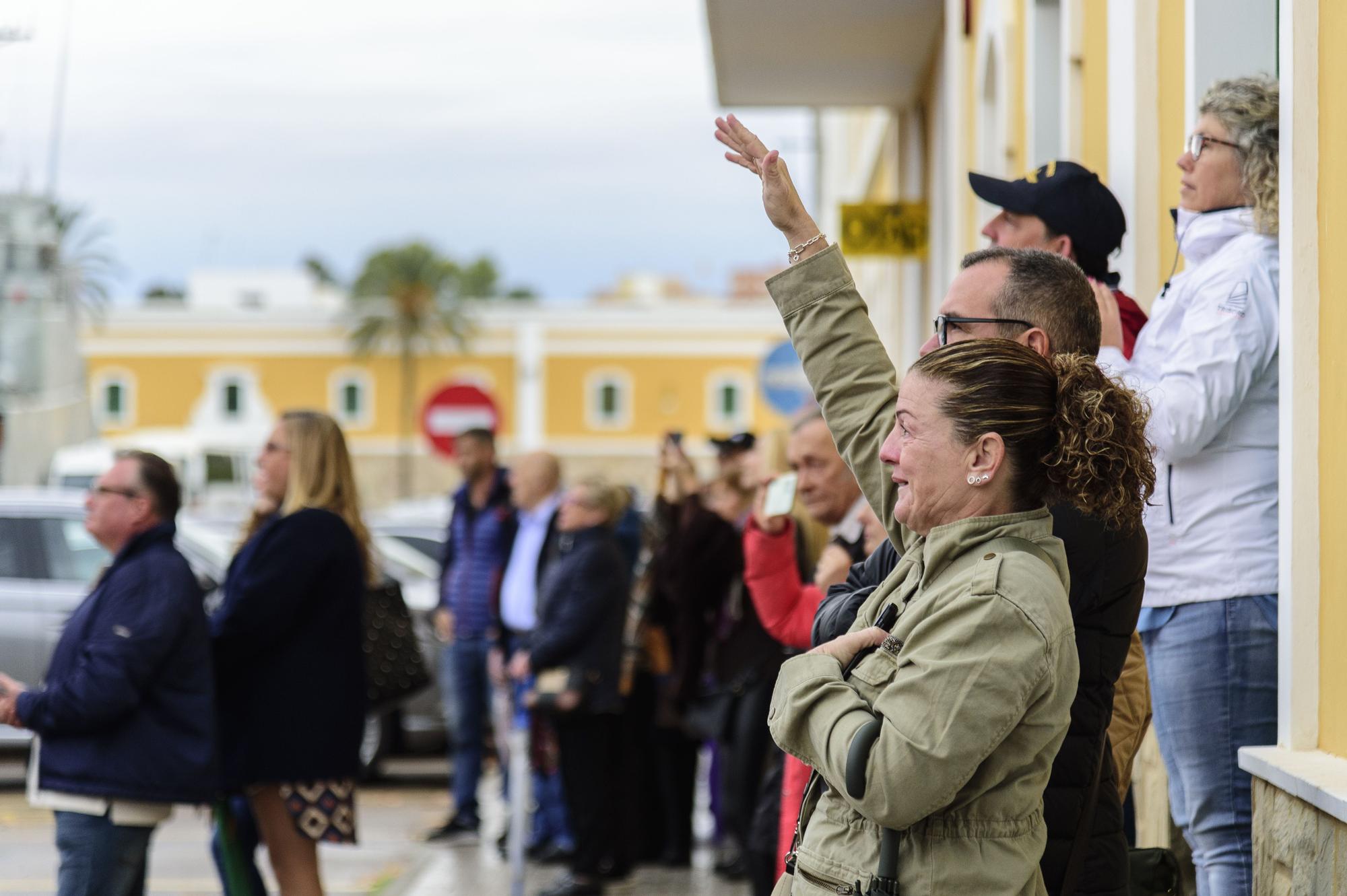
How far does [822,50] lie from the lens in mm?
11453

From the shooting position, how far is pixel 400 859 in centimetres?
916

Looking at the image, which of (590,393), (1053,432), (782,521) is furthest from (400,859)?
(590,393)

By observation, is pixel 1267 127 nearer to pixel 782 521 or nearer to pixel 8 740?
pixel 782 521

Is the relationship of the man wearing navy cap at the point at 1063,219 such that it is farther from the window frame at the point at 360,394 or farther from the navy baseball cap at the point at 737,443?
the window frame at the point at 360,394

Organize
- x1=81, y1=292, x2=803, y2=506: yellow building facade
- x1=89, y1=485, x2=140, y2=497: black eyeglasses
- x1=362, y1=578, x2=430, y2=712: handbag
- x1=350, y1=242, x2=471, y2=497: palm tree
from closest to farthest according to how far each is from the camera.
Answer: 1. x1=89, y1=485, x2=140, y2=497: black eyeglasses
2. x1=362, y1=578, x2=430, y2=712: handbag
3. x1=81, y1=292, x2=803, y2=506: yellow building facade
4. x1=350, y1=242, x2=471, y2=497: palm tree

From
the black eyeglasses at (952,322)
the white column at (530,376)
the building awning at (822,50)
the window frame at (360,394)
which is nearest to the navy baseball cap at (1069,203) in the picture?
the black eyeglasses at (952,322)

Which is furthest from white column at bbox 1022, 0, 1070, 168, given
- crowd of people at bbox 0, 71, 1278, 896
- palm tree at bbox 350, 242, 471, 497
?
palm tree at bbox 350, 242, 471, 497

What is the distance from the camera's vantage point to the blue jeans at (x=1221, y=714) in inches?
142

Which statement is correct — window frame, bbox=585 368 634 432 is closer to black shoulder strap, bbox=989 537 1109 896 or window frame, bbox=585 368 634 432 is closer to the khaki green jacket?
black shoulder strap, bbox=989 537 1109 896

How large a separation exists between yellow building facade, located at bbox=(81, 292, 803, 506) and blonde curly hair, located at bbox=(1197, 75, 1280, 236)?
6257 centimetres

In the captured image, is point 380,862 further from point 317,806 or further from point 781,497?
point 781,497

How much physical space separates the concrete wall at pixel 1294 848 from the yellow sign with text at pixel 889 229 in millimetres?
8826

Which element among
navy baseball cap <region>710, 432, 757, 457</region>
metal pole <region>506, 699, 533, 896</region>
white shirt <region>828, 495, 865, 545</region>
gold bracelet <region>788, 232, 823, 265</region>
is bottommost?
metal pole <region>506, 699, 533, 896</region>

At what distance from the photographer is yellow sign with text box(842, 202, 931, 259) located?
473 inches
